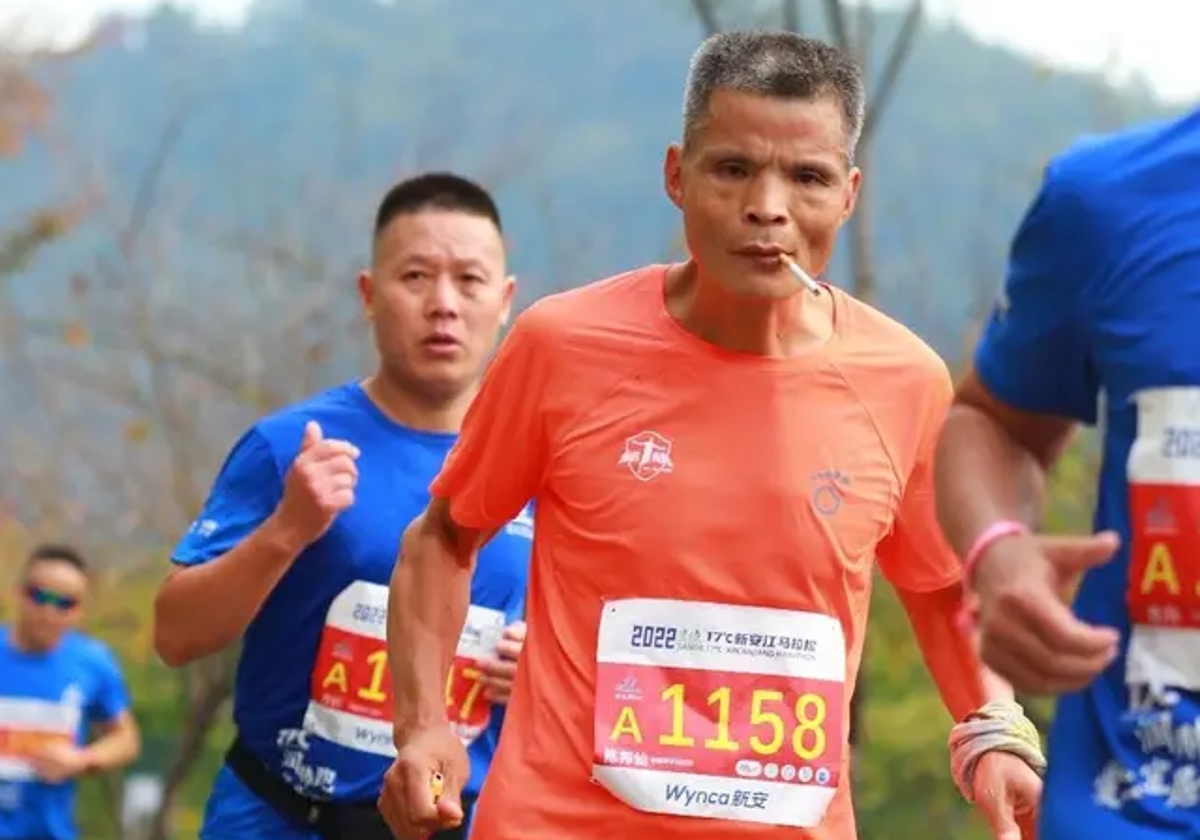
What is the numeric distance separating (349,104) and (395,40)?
21181 mm

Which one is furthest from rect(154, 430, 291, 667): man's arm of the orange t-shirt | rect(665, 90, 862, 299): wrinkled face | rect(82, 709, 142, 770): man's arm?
rect(82, 709, 142, 770): man's arm

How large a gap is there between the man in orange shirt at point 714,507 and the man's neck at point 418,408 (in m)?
1.52

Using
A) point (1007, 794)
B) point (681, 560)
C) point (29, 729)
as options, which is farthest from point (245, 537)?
point (29, 729)

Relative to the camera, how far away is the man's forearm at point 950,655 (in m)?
4.45

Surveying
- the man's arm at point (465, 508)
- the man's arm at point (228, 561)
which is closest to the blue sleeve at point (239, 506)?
the man's arm at point (228, 561)

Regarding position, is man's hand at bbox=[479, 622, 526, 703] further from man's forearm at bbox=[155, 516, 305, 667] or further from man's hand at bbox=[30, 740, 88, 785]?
man's hand at bbox=[30, 740, 88, 785]

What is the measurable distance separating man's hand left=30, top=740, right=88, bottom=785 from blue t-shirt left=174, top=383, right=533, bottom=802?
5.65m

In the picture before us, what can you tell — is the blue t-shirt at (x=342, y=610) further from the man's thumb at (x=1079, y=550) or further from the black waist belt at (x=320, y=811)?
the man's thumb at (x=1079, y=550)

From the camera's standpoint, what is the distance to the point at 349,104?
2562cm

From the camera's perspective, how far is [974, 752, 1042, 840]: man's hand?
4129mm

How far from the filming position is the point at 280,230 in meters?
23.7

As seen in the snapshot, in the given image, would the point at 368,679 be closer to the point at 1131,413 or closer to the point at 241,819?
the point at 241,819

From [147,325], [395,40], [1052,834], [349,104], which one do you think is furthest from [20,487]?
[1052,834]

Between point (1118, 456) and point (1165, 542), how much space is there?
0.45ft
